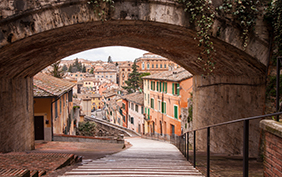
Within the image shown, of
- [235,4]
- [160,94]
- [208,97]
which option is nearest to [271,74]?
[235,4]

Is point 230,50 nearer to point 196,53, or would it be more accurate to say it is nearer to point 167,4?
point 196,53

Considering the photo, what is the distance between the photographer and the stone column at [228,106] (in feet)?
18.9

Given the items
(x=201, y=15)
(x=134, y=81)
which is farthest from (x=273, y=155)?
(x=134, y=81)

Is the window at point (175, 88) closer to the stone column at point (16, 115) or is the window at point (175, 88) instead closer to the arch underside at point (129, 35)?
the stone column at point (16, 115)

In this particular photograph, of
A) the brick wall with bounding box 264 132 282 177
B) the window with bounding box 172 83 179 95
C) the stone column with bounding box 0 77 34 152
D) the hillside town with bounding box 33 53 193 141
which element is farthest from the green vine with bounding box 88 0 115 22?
the window with bounding box 172 83 179 95

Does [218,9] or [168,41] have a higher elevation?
[218,9]

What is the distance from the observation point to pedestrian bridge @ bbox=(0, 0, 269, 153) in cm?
420

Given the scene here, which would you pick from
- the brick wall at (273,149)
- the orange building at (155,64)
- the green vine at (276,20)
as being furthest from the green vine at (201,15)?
the orange building at (155,64)

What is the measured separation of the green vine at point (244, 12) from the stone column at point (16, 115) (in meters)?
6.14

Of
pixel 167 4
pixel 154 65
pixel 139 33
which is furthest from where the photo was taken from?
pixel 154 65

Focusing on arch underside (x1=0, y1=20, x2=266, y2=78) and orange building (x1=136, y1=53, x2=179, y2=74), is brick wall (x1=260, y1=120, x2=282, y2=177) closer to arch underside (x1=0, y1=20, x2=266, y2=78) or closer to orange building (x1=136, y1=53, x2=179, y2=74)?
arch underside (x1=0, y1=20, x2=266, y2=78)

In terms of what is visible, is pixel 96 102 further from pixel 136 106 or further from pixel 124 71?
pixel 136 106

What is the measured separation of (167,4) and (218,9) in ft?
3.62

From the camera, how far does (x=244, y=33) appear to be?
4.70 m
